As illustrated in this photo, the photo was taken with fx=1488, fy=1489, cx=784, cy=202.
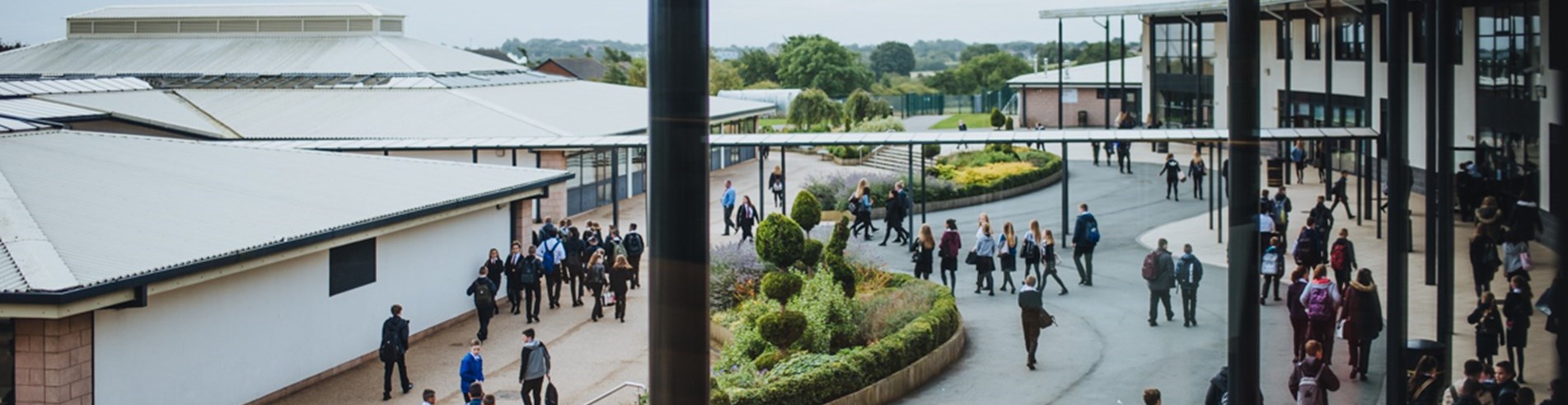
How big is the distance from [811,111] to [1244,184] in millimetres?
56802

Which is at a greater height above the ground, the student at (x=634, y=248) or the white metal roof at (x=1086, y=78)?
the white metal roof at (x=1086, y=78)

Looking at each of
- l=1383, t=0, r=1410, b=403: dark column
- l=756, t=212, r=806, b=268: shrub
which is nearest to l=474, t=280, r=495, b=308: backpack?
l=756, t=212, r=806, b=268: shrub

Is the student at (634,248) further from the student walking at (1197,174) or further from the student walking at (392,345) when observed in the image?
the student walking at (1197,174)

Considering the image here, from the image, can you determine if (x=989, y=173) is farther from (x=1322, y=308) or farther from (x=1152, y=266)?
(x=1322, y=308)

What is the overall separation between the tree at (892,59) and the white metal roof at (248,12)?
125771 millimetres

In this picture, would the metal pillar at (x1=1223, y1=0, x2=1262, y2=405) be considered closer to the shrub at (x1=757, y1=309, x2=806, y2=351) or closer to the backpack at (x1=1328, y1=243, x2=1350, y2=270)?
the shrub at (x1=757, y1=309, x2=806, y2=351)

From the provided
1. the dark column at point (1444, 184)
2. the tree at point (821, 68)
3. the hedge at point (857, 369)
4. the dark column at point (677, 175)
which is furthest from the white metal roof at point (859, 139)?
the tree at point (821, 68)

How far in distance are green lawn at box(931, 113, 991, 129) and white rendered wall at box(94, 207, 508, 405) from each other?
47292 millimetres

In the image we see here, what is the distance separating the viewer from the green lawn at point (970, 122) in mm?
69125

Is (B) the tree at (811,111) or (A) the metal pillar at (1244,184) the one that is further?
(B) the tree at (811,111)

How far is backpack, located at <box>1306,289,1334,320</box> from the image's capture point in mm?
14891

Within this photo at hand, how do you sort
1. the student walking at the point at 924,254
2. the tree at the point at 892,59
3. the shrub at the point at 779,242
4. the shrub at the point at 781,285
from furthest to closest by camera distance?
1. the tree at the point at 892,59
2. the student walking at the point at 924,254
3. the shrub at the point at 779,242
4. the shrub at the point at 781,285

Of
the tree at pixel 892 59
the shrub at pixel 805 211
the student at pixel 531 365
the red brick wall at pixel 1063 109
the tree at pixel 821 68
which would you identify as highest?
the tree at pixel 892 59

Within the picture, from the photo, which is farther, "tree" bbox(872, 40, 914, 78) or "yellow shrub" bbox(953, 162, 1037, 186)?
"tree" bbox(872, 40, 914, 78)
